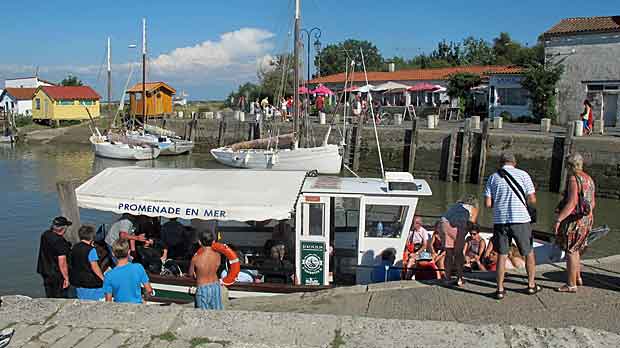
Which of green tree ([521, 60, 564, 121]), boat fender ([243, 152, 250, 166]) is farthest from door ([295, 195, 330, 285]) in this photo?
green tree ([521, 60, 564, 121])

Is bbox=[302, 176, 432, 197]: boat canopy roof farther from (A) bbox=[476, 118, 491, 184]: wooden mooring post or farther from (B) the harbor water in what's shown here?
(A) bbox=[476, 118, 491, 184]: wooden mooring post

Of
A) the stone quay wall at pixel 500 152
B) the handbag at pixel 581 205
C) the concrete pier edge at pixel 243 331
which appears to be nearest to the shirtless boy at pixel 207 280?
the concrete pier edge at pixel 243 331

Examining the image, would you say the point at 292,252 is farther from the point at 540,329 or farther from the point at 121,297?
the point at 540,329

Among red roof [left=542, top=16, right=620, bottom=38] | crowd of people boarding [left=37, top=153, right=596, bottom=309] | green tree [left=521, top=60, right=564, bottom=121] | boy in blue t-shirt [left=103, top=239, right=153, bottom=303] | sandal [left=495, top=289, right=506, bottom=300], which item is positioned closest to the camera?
boy in blue t-shirt [left=103, top=239, right=153, bottom=303]

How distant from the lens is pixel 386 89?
46.5m

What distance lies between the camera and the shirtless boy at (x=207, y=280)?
6.71 m

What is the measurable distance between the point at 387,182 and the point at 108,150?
35.9m

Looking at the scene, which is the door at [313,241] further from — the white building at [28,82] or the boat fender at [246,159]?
the white building at [28,82]

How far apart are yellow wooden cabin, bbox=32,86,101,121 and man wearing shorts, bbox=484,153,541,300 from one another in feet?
190

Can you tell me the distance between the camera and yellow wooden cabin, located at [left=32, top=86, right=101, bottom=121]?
194 ft

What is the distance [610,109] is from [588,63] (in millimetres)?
2697

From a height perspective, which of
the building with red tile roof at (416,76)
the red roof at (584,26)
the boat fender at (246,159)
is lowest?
the boat fender at (246,159)

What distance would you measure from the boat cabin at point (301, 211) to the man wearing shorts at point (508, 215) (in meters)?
2.36

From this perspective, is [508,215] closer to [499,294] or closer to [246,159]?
[499,294]
